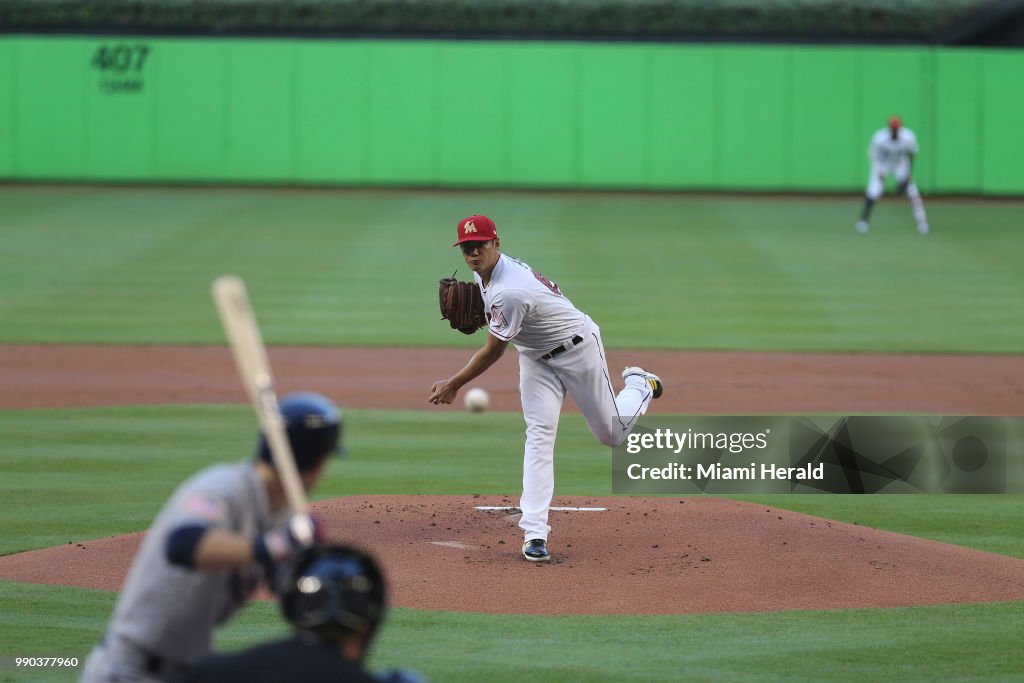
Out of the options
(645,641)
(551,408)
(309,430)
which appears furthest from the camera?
(551,408)

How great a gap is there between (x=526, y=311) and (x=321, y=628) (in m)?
5.01

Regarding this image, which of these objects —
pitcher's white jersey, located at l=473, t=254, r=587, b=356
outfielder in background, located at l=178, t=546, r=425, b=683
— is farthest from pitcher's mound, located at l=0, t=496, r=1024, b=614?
outfielder in background, located at l=178, t=546, r=425, b=683


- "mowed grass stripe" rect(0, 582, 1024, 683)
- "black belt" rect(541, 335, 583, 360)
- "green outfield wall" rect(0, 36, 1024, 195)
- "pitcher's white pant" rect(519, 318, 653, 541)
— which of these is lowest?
"mowed grass stripe" rect(0, 582, 1024, 683)

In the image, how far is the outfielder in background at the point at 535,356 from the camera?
8242 millimetres

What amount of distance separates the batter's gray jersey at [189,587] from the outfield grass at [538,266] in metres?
13.3

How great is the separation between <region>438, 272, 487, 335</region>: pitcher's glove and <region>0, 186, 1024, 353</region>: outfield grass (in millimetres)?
8578

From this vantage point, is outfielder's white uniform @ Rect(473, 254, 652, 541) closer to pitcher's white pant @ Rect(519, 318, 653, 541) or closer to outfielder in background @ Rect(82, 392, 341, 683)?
pitcher's white pant @ Rect(519, 318, 653, 541)

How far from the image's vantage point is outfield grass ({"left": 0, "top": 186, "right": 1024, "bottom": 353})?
18234 mm

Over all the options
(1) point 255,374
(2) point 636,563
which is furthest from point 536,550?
(1) point 255,374

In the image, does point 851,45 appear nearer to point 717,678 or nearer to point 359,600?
point 717,678

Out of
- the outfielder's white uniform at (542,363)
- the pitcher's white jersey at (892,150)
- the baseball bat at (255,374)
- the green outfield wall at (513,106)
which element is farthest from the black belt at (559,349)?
the green outfield wall at (513,106)

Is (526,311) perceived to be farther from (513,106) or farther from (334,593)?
(513,106)

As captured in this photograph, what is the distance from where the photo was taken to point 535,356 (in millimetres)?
8523

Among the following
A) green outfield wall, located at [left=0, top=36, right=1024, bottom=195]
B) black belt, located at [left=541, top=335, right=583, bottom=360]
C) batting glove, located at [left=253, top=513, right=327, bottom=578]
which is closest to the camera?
batting glove, located at [left=253, top=513, right=327, bottom=578]
